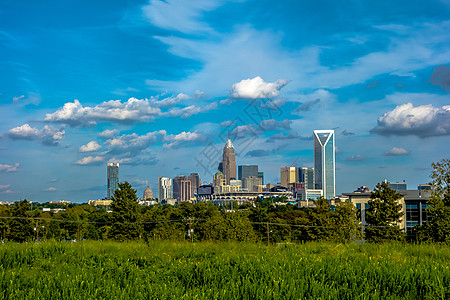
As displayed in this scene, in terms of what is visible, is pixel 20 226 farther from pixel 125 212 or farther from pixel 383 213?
pixel 383 213

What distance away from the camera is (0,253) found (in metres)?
9.71

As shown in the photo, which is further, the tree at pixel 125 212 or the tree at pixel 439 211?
the tree at pixel 125 212

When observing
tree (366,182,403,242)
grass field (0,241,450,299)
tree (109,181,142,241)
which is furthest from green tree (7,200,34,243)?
grass field (0,241,450,299)

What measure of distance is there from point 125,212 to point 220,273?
44527 millimetres

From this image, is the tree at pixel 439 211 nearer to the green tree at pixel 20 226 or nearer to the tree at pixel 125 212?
the tree at pixel 125 212

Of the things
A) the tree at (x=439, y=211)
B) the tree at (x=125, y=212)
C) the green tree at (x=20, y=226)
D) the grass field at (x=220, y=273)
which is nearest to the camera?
the grass field at (x=220, y=273)

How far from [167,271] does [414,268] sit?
4.85 m

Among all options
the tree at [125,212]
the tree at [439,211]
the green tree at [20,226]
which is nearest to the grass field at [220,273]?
the tree at [439,211]

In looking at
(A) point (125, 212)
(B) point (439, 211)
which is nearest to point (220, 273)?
(B) point (439, 211)

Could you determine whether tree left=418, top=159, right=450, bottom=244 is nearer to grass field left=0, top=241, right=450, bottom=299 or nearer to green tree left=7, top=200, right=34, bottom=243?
grass field left=0, top=241, right=450, bottom=299

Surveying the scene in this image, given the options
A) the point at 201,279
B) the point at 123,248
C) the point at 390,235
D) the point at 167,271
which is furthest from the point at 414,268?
the point at 390,235

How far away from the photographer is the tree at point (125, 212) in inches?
1933

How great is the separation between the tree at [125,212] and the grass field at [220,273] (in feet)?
130

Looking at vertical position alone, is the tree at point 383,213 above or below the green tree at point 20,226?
above
